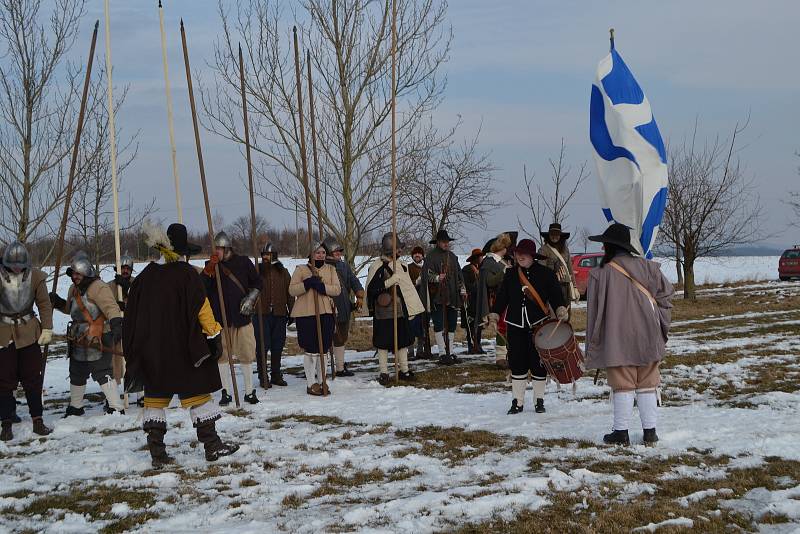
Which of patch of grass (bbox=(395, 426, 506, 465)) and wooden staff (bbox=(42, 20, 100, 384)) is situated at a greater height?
wooden staff (bbox=(42, 20, 100, 384))

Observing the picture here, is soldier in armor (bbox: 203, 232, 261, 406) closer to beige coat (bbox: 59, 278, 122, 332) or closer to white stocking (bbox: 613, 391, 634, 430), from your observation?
beige coat (bbox: 59, 278, 122, 332)

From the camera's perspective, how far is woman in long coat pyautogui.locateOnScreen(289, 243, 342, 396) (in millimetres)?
9797

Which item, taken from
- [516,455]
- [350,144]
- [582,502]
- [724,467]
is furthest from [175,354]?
[350,144]

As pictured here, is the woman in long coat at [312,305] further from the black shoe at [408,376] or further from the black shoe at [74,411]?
Result: the black shoe at [74,411]

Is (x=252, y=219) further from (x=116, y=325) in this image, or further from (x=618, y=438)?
(x=618, y=438)

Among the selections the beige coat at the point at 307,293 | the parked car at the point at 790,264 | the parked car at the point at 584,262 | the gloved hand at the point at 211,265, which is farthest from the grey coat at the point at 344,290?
the parked car at the point at 790,264

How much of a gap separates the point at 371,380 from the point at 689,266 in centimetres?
1852

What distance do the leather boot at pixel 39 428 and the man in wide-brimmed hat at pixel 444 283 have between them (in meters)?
6.20

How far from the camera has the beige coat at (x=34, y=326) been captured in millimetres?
8094

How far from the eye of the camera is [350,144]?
18031mm

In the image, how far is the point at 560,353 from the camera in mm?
7684

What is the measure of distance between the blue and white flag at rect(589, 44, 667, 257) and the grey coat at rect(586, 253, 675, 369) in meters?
1.75

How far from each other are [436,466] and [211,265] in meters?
4.36

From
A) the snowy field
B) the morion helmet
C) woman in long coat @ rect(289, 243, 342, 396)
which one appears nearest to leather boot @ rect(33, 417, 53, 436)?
the snowy field
